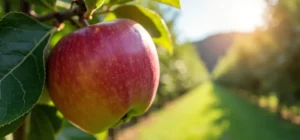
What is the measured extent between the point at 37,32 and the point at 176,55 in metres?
21.2

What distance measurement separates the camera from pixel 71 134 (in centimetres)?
105

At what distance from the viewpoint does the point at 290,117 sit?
13328 mm

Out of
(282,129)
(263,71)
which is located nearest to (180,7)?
(282,129)

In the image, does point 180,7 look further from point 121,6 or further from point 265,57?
point 265,57

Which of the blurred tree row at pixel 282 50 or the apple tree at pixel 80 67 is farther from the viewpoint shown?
the blurred tree row at pixel 282 50

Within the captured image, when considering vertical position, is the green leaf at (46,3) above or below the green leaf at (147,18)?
below

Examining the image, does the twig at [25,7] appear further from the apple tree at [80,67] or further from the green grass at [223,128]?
Result: the green grass at [223,128]

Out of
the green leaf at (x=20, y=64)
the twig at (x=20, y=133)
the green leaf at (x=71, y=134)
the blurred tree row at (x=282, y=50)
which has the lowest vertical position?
the blurred tree row at (x=282, y=50)

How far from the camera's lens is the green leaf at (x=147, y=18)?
78cm

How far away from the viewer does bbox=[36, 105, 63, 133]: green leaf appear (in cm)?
77

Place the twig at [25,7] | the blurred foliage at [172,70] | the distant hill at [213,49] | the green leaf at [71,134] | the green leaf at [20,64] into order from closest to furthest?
the green leaf at [20,64]
the twig at [25,7]
the green leaf at [71,134]
the blurred foliage at [172,70]
the distant hill at [213,49]

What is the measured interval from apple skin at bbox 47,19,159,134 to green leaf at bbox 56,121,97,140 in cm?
36

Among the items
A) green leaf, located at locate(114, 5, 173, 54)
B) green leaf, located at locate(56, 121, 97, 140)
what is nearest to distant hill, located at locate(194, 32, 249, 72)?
green leaf, located at locate(56, 121, 97, 140)

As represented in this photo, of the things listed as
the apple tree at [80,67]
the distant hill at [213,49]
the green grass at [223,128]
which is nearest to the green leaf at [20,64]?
the apple tree at [80,67]
